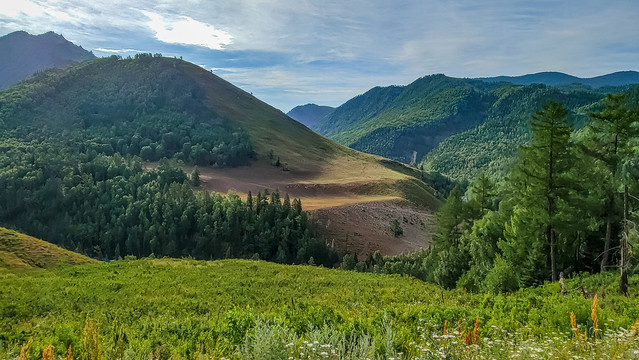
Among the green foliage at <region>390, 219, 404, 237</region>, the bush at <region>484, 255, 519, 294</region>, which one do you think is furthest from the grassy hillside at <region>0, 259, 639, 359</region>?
the green foliage at <region>390, 219, 404, 237</region>

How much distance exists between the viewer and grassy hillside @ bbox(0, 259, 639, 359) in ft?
21.6

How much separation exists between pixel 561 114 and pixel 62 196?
98.1 meters

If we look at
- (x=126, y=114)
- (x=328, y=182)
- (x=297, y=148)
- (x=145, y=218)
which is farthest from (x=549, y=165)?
(x=126, y=114)

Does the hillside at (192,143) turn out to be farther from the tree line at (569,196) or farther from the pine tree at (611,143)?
the pine tree at (611,143)

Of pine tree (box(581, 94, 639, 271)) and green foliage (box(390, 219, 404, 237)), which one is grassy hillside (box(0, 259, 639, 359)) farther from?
green foliage (box(390, 219, 404, 237))

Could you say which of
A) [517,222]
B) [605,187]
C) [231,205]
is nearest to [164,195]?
[231,205]

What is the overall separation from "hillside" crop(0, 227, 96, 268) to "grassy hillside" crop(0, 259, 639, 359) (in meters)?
1.99

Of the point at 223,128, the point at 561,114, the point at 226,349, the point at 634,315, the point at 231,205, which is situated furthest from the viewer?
the point at 223,128

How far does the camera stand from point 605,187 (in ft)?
71.6

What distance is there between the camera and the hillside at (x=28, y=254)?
28998 millimetres

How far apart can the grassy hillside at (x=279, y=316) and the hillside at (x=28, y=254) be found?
1988mm

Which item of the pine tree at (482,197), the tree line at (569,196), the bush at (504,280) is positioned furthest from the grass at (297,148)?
the bush at (504,280)

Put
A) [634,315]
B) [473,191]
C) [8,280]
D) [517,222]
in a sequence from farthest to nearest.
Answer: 1. [473,191]
2. [517,222]
3. [8,280]
4. [634,315]

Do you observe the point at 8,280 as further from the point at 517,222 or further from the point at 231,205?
the point at 231,205
